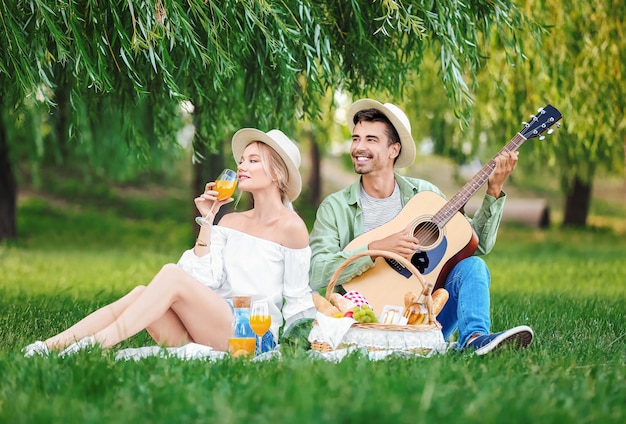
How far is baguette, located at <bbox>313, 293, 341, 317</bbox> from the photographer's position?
392cm

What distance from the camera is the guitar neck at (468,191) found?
14.4 feet

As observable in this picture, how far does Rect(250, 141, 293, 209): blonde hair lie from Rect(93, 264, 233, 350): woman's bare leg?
69cm

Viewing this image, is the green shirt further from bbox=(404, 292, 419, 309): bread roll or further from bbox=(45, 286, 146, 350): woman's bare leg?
bbox=(45, 286, 146, 350): woman's bare leg

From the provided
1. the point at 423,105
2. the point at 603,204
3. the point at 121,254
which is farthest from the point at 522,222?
the point at 121,254

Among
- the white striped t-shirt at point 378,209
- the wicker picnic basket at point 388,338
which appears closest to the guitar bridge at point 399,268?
the white striped t-shirt at point 378,209

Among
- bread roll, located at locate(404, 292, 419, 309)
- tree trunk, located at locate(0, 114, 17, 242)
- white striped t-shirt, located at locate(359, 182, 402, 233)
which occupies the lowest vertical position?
tree trunk, located at locate(0, 114, 17, 242)

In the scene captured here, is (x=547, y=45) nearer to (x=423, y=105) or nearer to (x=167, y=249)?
(x=423, y=105)

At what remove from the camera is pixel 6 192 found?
12.2m

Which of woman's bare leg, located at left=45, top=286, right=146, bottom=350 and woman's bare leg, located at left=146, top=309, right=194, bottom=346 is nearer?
woman's bare leg, located at left=45, top=286, right=146, bottom=350

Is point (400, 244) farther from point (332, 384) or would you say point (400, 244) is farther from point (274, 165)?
point (332, 384)

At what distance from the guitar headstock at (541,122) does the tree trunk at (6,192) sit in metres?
8.77

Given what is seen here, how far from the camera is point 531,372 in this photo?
338cm

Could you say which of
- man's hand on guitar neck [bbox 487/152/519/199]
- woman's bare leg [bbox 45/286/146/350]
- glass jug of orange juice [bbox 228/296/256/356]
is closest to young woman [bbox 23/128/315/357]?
woman's bare leg [bbox 45/286/146/350]

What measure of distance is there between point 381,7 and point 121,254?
25.1 ft
